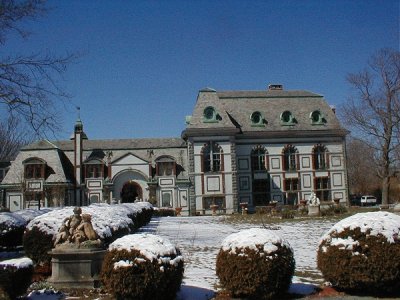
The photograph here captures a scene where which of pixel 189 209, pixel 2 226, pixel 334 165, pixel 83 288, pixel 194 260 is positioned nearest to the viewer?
pixel 83 288

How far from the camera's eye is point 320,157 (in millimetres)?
50625

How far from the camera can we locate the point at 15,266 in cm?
995

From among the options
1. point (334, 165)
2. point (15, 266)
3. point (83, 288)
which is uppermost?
point (334, 165)

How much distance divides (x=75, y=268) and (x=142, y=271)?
2.68 metres

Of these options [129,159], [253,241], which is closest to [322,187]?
[129,159]

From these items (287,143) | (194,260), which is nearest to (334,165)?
(287,143)

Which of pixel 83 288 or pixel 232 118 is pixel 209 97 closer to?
pixel 232 118

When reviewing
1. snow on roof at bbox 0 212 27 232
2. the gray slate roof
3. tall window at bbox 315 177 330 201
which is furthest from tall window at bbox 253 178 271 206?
snow on roof at bbox 0 212 27 232

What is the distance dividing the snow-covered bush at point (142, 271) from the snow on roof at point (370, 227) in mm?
3334

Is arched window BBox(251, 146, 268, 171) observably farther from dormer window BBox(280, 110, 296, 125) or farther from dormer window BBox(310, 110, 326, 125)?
dormer window BBox(310, 110, 326, 125)

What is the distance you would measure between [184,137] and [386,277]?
40.7m

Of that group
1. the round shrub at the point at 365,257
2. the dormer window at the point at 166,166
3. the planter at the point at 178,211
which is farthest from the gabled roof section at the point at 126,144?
the round shrub at the point at 365,257

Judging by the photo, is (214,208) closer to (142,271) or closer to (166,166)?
(166,166)

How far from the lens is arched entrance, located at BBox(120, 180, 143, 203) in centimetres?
4859
